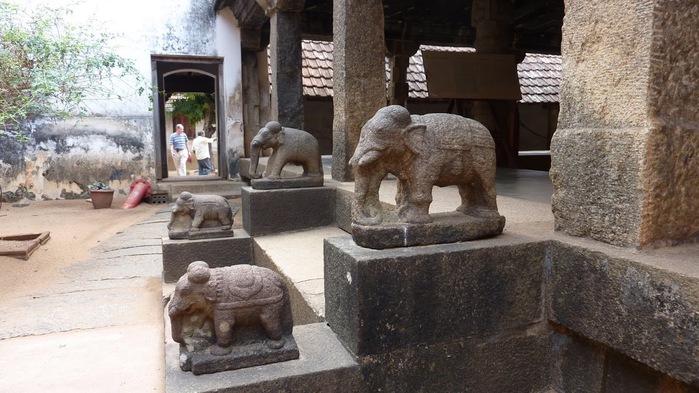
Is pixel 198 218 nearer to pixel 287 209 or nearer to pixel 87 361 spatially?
pixel 287 209

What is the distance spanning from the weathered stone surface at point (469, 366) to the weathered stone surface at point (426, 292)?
1.6 inches

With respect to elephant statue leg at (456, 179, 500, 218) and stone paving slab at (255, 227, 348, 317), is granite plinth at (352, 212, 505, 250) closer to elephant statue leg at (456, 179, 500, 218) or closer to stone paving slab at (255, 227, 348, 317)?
elephant statue leg at (456, 179, 500, 218)

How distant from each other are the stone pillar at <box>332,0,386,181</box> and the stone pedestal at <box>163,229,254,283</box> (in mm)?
1123

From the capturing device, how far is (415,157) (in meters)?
2.03

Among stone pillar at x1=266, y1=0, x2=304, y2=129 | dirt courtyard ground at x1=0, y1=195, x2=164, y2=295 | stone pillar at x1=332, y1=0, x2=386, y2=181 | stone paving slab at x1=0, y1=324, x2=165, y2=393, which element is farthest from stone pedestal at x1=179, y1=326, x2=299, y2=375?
stone pillar at x1=266, y1=0, x2=304, y2=129

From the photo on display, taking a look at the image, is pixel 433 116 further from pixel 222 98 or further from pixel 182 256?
pixel 222 98

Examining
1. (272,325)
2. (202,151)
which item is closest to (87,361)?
(272,325)

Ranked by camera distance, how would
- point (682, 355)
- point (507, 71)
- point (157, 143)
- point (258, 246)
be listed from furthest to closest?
1. point (157, 143)
2. point (507, 71)
3. point (258, 246)
4. point (682, 355)

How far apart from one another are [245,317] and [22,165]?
8044 millimetres

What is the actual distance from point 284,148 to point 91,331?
6.48 ft

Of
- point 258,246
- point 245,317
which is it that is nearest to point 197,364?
point 245,317

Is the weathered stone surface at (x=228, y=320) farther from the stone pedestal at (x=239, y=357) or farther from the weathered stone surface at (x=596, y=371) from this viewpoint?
the weathered stone surface at (x=596, y=371)

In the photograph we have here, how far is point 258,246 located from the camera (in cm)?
408

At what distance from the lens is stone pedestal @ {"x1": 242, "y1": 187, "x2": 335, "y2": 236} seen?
14.0ft
